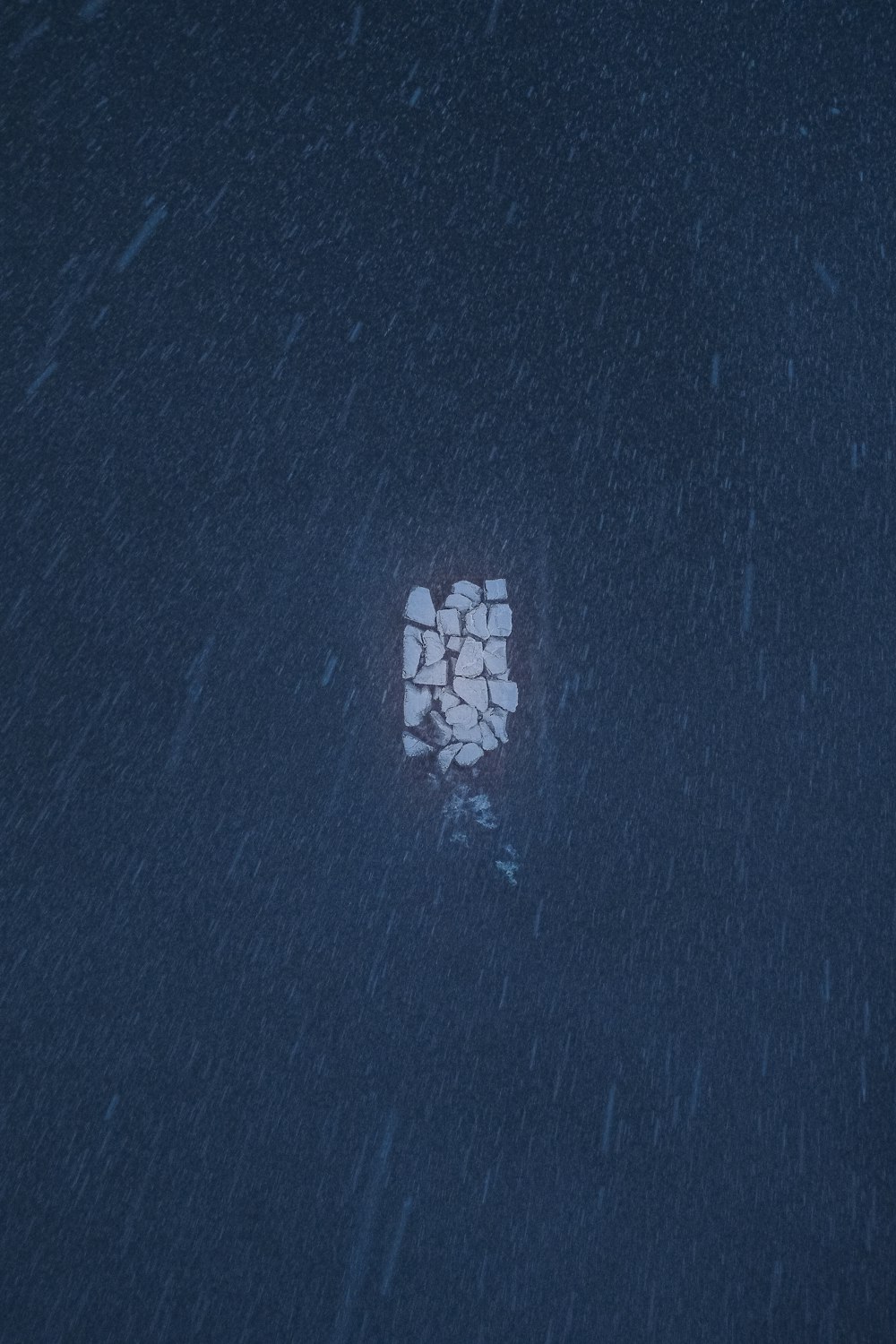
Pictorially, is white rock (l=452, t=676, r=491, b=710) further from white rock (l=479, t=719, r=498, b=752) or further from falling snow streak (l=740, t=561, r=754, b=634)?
falling snow streak (l=740, t=561, r=754, b=634)

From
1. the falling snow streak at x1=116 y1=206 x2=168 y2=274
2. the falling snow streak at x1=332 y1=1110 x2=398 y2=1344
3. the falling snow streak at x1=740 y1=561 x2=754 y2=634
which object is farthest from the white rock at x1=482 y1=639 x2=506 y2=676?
the falling snow streak at x1=116 y1=206 x2=168 y2=274

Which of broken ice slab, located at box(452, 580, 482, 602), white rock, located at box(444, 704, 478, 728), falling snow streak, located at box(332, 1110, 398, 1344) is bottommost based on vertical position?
falling snow streak, located at box(332, 1110, 398, 1344)

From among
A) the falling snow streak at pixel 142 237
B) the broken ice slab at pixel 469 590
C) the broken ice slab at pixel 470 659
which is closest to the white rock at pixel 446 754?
the broken ice slab at pixel 470 659

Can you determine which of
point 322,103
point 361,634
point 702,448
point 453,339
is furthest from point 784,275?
Answer: point 361,634

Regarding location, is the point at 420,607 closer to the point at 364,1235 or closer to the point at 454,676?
the point at 454,676

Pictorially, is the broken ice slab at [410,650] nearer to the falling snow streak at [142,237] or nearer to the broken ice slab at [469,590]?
the broken ice slab at [469,590]

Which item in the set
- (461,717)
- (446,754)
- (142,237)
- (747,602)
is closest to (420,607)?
(461,717)
